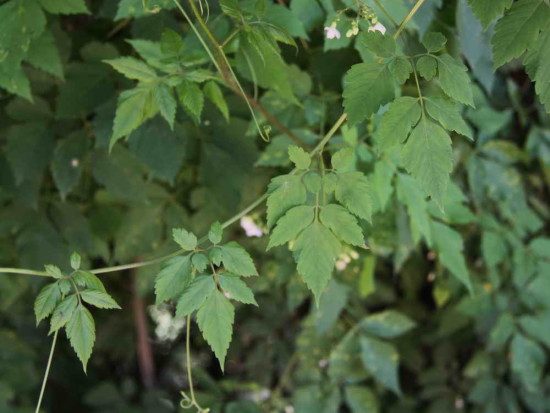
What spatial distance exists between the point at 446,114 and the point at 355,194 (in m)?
0.21

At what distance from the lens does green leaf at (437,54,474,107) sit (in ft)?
3.70

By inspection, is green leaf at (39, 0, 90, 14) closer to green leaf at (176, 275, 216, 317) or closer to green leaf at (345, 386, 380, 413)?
green leaf at (176, 275, 216, 317)

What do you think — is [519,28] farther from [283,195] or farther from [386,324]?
[386,324]

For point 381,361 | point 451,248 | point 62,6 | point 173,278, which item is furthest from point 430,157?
point 381,361

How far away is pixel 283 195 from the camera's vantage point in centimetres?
122

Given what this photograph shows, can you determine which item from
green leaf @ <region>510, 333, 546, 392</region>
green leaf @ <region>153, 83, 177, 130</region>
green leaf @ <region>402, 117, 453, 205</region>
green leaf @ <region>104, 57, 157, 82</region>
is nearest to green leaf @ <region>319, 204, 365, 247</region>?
green leaf @ <region>402, 117, 453, 205</region>

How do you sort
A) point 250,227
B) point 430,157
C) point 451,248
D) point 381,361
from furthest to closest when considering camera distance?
point 381,361, point 451,248, point 250,227, point 430,157

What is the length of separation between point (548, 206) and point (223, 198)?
1.35 metres

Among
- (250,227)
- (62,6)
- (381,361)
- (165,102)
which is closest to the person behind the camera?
(165,102)

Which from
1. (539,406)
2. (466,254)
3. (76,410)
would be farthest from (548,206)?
(76,410)

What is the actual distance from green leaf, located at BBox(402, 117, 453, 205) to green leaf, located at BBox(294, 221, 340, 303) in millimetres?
183

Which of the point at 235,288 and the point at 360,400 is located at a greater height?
the point at 235,288

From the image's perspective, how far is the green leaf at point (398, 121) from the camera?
1127 millimetres

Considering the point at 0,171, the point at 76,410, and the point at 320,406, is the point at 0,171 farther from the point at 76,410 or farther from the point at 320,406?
the point at 76,410
